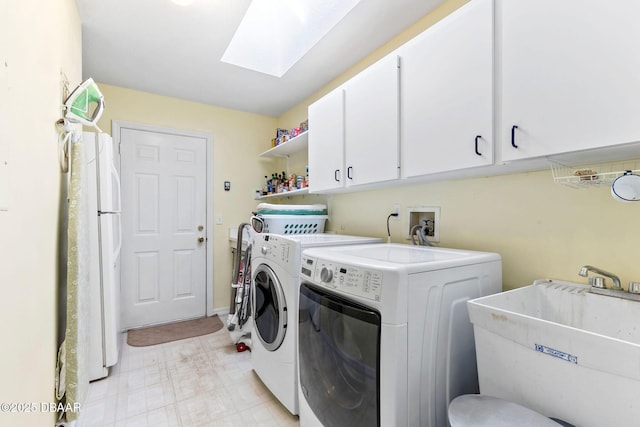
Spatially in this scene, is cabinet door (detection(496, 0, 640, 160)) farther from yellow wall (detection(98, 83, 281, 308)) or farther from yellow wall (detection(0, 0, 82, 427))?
yellow wall (detection(98, 83, 281, 308))

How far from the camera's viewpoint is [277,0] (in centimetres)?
221

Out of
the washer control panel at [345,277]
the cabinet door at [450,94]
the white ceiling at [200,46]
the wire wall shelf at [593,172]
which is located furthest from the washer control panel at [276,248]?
the white ceiling at [200,46]

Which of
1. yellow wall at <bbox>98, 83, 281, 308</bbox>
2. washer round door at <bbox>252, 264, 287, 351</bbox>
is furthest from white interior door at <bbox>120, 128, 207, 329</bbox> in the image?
washer round door at <bbox>252, 264, 287, 351</bbox>

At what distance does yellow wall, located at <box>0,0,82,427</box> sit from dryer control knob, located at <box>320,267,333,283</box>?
1.01 m

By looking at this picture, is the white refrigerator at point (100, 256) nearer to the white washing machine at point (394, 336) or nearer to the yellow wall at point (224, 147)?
the yellow wall at point (224, 147)

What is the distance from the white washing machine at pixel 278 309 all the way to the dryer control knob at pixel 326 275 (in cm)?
33

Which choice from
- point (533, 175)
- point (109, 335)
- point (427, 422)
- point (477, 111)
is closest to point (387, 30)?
point (477, 111)

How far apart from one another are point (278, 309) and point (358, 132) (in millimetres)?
1186

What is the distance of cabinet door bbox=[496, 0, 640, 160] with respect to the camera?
80cm

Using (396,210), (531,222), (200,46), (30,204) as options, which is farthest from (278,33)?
(531,222)

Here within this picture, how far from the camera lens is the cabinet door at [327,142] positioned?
1970 millimetres

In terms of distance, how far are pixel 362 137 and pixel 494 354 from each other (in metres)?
1.28

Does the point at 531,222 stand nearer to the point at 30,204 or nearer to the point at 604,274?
the point at 604,274

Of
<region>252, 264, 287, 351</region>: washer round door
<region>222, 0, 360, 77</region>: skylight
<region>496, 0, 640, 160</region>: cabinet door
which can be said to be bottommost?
<region>252, 264, 287, 351</region>: washer round door
